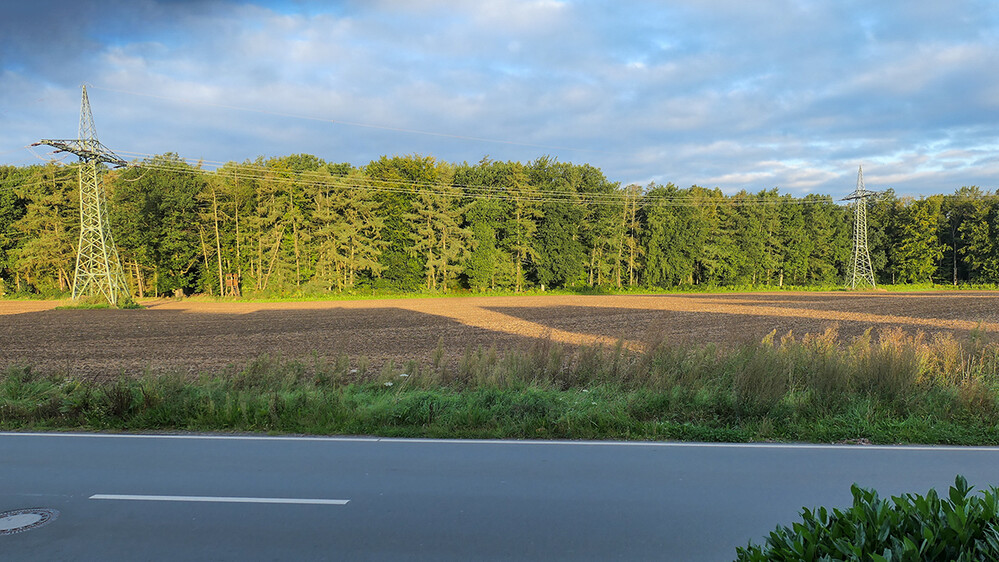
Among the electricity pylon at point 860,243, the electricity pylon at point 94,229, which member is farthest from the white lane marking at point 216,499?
the electricity pylon at point 860,243

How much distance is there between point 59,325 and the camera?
2911 cm

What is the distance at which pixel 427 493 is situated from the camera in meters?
5.18

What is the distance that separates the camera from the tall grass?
25.5 feet

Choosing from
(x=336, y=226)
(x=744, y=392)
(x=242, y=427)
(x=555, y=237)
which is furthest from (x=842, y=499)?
(x=555, y=237)

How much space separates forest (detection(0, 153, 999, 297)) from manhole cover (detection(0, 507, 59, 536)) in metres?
54.6

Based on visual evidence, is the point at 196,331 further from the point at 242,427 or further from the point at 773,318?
the point at 773,318

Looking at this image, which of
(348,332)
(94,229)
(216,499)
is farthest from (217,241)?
(216,499)

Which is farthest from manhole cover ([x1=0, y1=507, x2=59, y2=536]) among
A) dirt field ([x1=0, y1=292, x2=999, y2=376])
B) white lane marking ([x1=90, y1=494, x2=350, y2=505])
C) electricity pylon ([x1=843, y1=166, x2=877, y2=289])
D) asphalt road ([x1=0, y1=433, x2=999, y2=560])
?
electricity pylon ([x1=843, y1=166, x2=877, y2=289])

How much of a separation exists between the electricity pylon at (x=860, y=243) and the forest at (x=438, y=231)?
626 centimetres

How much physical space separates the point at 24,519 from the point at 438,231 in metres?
59.1

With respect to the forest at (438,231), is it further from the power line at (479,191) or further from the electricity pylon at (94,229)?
the electricity pylon at (94,229)

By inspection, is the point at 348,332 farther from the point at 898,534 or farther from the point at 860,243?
the point at 860,243

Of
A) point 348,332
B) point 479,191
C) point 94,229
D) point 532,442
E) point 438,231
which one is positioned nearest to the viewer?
point 532,442

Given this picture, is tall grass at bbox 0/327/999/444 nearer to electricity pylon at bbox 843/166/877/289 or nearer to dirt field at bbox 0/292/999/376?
dirt field at bbox 0/292/999/376
